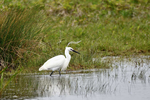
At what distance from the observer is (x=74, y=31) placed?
16.1m

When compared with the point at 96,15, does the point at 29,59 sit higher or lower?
lower

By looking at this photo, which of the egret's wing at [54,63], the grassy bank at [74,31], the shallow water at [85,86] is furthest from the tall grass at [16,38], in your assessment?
the shallow water at [85,86]

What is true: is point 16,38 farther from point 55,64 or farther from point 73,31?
point 73,31

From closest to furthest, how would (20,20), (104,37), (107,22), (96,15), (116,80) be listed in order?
1. (116,80)
2. (20,20)
3. (104,37)
4. (107,22)
5. (96,15)

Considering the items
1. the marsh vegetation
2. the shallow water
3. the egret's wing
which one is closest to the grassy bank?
the marsh vegetation

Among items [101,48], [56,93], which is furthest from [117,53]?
[56,93]

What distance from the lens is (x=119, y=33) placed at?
51.9 ft

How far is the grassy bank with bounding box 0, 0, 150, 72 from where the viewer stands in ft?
30.5

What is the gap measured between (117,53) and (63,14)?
26.2ft

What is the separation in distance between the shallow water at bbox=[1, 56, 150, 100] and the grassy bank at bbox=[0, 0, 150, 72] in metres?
0.73

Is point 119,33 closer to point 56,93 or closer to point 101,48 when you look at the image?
point 101,48

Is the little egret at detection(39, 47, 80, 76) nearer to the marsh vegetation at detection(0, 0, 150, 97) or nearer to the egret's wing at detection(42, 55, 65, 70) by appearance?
the egret's wing at detection(42, 55, 65, 70)

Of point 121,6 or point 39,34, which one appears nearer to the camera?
point 39,34

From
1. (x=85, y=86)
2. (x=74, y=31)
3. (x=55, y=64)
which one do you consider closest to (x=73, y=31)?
(x=74, y=31)
